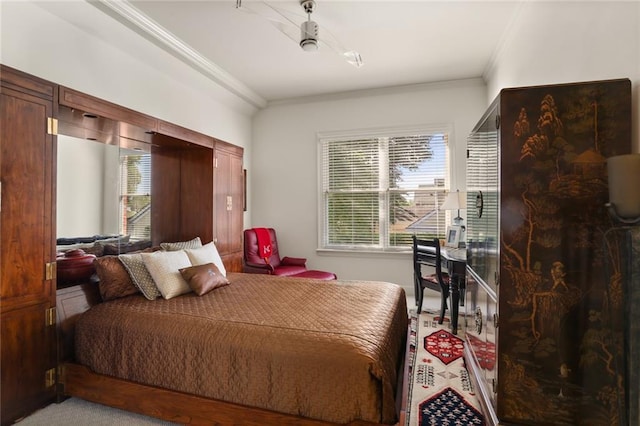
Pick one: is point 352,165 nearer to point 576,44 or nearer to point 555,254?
point 576,44

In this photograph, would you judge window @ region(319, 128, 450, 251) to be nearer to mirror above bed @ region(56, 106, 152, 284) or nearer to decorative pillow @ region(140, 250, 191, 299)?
mirror above bed @ region(56, 106, 152, 284)

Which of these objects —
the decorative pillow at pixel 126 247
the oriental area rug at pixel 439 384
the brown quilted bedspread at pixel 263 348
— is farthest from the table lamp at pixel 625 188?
the decorative pillow at pixel 126 247

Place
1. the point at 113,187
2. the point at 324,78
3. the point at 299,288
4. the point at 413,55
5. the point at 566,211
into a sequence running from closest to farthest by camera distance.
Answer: the point at 566,211 < the point at 299,288 < the point at 113,187 < the point at 413,55 < the point at 324,78

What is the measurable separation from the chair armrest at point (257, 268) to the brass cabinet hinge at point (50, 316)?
2.20m

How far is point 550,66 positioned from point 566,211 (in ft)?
4.41

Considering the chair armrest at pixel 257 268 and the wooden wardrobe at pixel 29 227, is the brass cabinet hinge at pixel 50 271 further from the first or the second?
the chair armrest at pixel 257 268

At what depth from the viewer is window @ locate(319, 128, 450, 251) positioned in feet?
14.6

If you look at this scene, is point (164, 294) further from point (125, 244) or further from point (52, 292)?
point (125, 244)

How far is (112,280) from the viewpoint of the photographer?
231 centimetres

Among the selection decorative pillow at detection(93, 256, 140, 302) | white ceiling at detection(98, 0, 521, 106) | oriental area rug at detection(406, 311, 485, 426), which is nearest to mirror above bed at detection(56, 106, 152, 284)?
decorative pillow at detection(93, 256, 140, 302)

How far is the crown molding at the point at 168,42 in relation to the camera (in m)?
2.56

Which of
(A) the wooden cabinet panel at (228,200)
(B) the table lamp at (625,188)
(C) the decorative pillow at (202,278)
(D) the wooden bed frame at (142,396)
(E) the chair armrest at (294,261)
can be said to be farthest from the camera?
(E) the chair armrest at (294,261)

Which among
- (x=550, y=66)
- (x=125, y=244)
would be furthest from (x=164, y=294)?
(x=550, y=66)

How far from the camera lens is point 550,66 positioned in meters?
2.24
